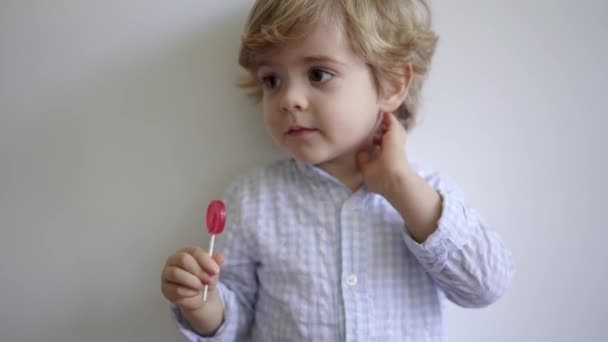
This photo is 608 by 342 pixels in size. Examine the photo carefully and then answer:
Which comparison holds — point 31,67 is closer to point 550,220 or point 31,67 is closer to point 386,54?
point 386,54

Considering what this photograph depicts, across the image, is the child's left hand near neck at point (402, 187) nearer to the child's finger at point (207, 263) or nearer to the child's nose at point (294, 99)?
the child's nose at point (294, 99)

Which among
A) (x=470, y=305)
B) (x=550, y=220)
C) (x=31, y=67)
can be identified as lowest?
(x=470, y=305)

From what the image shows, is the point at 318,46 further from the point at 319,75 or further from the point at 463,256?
the point at 463,256

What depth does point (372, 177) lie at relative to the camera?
0.68 meters

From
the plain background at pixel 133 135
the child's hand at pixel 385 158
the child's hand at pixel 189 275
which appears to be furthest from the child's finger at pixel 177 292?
the child's hand at pixel 385 158

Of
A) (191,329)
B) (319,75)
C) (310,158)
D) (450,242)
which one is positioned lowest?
(191,329)

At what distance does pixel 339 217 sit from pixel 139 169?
369 millimetres

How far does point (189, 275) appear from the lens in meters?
0.57

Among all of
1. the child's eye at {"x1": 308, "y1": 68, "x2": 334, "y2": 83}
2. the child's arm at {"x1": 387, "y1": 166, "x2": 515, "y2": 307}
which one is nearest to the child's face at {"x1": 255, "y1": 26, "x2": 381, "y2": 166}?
the child's eye at {"x1": 308, "y1": 68, "x2": 334, "y2": 83}

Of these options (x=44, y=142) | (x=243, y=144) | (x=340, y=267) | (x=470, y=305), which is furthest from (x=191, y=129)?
(x=470, y=305)

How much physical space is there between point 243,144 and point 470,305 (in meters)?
0.46

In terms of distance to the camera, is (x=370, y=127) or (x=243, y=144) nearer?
(x=370, y=127)

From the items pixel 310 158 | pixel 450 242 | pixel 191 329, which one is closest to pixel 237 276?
pixel 191 329

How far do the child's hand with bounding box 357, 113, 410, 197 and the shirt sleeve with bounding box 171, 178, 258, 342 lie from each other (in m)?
0.21
